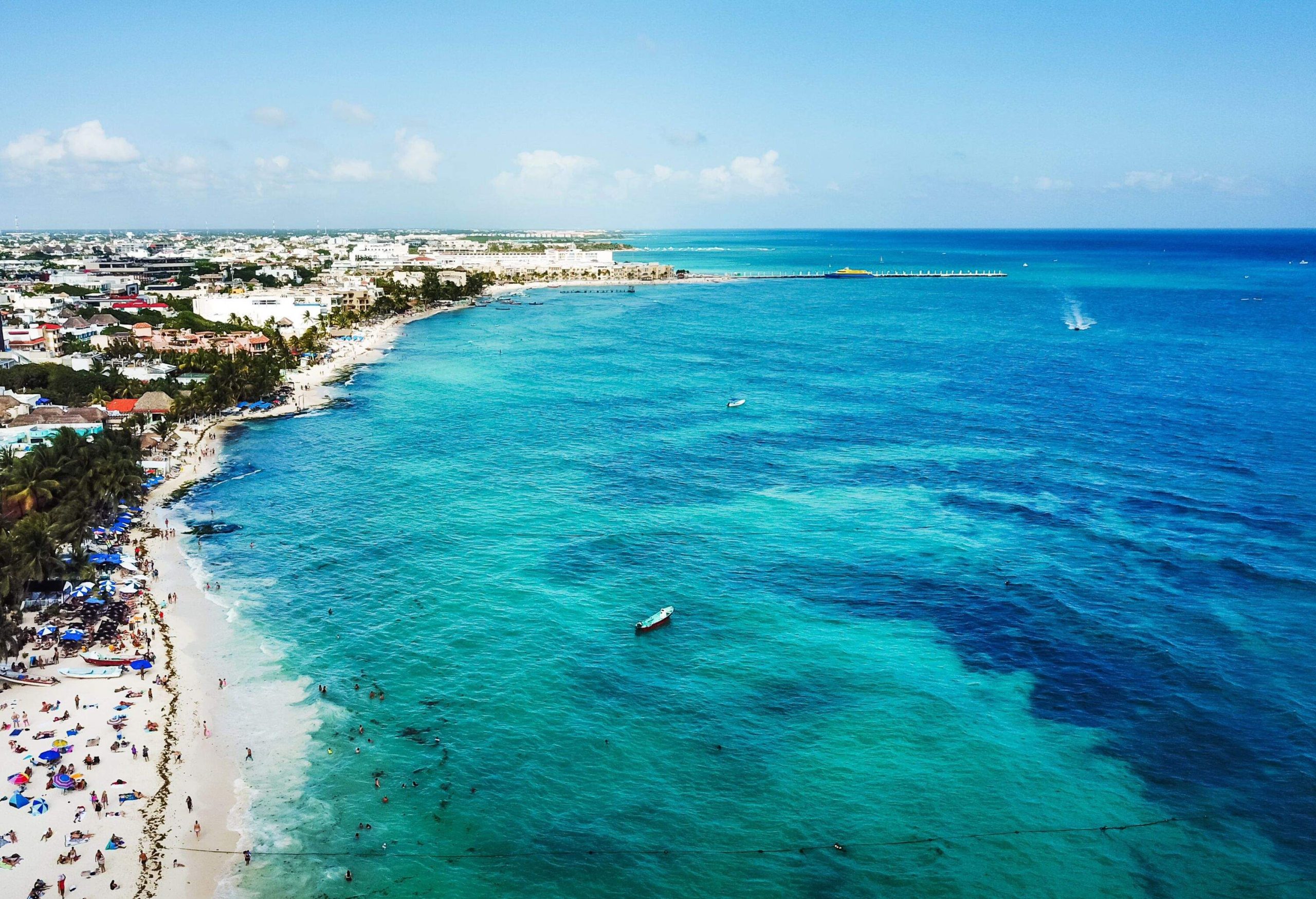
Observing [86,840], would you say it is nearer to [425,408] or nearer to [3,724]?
[3,724]

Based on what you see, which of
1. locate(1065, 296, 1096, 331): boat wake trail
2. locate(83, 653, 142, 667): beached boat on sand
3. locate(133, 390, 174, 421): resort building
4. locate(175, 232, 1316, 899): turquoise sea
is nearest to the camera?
locate(175, 232, 1316, 899): turquoise sea

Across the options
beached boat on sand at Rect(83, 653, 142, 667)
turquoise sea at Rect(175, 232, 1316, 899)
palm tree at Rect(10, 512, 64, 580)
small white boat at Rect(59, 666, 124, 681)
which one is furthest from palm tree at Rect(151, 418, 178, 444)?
small white boat at Rect(59, 666, 124, 681)

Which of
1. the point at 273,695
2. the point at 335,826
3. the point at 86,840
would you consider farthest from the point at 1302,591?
the point at 86,840

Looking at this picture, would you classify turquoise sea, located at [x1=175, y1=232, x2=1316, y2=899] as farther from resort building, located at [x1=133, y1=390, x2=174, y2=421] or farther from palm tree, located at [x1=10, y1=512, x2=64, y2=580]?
palm tree, located at [x1=10, y1=512, x2=64, y2=580]

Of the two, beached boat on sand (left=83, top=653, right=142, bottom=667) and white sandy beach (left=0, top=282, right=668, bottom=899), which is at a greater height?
beached boat on sand (left=83, top=653, right=142, bottom=667)

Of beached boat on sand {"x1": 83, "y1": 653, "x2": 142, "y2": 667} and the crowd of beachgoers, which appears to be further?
beached boat on sand {"x1": 83, "y1": 653, "x2": 142, "y2": 667}

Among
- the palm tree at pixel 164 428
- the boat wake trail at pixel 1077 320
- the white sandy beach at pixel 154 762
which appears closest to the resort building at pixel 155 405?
the palm tree at pixel 164 428

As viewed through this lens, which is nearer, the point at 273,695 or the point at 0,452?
the point at 273,695
